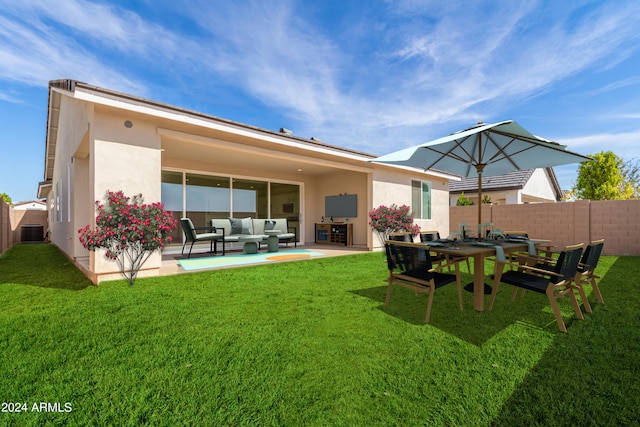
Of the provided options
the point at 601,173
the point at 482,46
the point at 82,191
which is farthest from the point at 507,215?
the point at 82,191

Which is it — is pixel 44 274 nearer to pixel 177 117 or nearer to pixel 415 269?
pixel 177 117

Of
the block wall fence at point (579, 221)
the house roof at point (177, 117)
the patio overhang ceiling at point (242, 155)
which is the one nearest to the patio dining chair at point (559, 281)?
the house roof at point (177, 117)

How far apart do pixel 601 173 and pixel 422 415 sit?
16.5m

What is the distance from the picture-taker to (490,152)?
4801 mm

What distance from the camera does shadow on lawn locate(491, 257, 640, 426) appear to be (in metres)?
1.47

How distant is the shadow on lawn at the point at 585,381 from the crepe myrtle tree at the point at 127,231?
4645 millimetres

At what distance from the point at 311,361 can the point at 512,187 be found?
15012mm

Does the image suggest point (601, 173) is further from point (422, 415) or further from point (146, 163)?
point (146, 163)

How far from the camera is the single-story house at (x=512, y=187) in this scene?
13602 millimetres

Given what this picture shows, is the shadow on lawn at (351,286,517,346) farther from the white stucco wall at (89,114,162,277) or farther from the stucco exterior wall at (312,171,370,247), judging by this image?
the stucco exterior wall at (312,171,370,247)

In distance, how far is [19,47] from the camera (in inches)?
237

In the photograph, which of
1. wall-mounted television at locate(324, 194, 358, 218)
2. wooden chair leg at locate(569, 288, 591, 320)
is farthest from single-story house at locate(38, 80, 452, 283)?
wooden chair leg at locate(569, 288, 591, 320)

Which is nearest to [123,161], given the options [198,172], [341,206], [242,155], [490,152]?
[242,155]

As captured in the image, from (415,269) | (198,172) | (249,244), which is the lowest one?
(249,244)
